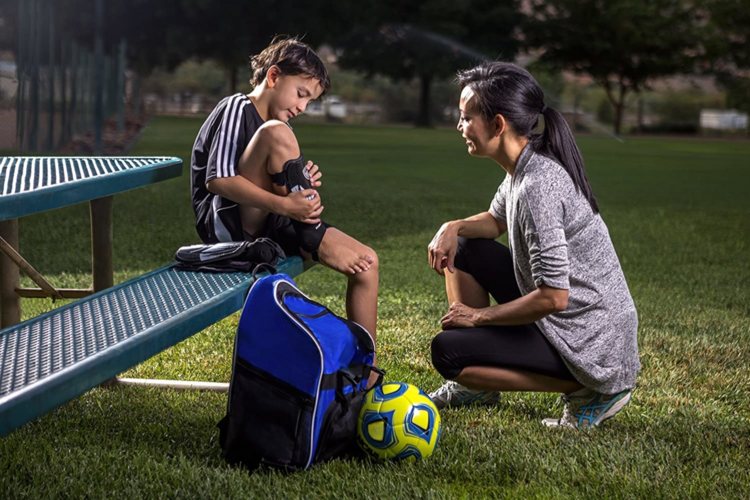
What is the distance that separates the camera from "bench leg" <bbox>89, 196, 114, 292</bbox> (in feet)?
11.6

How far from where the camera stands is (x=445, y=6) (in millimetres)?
50188

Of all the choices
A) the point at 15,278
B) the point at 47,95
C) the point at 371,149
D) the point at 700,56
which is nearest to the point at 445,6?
the point at 700,56

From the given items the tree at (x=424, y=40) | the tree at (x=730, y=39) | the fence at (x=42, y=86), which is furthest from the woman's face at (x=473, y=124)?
the tree at (x=730, y=39)

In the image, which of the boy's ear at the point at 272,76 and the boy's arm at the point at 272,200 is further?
the boy's ear at the point at 272,76

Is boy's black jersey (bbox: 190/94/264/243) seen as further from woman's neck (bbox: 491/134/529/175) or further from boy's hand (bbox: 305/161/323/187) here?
woman's neck (bbox: 491/134/529/175)

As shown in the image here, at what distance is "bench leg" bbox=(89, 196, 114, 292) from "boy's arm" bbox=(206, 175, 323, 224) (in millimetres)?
590

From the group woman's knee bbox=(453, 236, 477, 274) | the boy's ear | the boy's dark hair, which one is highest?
the boy's dark hair

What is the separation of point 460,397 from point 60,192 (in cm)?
171

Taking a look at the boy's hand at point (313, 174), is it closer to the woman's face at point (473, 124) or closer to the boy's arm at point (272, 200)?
the boy's arm at point (272, 200)

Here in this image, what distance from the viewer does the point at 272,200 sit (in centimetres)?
324

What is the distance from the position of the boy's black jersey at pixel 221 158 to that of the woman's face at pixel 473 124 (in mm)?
943

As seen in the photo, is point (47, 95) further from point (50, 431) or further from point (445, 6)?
point (445, 6)

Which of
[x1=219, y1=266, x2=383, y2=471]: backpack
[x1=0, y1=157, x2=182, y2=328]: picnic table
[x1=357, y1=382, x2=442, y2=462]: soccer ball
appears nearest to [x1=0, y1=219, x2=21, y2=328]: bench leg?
[x1=0, y1=157, x2=182, y2=328]: picnic table

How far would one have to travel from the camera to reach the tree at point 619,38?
57844 mm
